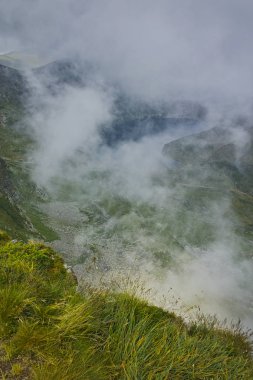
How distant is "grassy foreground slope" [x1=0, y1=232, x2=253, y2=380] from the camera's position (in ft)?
18.1

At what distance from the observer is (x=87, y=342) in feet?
20.4

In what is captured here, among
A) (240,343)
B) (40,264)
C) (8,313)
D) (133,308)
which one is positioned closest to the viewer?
(8,313)

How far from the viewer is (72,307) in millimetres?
6938

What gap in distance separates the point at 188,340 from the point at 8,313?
3.48 meters

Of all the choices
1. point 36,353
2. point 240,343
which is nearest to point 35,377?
point 36,353

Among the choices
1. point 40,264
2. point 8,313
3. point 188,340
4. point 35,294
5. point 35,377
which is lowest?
point 35,377

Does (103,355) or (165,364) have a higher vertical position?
(165,364)

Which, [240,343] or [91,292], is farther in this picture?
[240,343]

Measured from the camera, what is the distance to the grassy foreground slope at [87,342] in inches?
217

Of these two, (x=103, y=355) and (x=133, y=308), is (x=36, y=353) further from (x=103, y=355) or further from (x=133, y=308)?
(x=133, y=308)

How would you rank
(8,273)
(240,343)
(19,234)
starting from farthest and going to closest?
(19,234), (240,343), (8,273)

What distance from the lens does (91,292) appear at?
316 inches

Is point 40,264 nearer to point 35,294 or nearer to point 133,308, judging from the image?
point 35,294

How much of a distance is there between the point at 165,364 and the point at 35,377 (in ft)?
7.37
